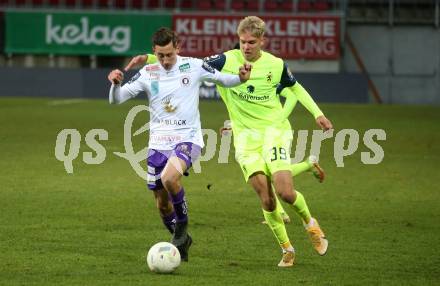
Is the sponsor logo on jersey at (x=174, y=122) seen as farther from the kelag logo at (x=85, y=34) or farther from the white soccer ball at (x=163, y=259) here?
the kelag logo at (x=85, y=34)

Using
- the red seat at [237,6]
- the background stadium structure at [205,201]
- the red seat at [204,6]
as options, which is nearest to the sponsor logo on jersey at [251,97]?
the background stadium structure at [205,201]

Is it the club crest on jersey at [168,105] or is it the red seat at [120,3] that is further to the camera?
the red seat at [120,3]

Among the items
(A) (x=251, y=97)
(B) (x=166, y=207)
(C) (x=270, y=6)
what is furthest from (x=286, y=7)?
(B) (x=166, y=207)

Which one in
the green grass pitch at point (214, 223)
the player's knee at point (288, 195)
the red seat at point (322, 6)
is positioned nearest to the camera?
the green grass pitch at point (214, 223)

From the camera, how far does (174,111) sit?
999cm

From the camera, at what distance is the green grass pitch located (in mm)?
9375

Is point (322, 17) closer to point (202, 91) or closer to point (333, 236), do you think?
point (202, 91)

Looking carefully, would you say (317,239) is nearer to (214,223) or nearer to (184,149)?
(184,149)

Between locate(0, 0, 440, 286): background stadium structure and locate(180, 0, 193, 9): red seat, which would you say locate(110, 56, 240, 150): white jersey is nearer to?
locate(0, 0, 440, 286): background stadium structure

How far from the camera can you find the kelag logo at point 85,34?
41.6 m

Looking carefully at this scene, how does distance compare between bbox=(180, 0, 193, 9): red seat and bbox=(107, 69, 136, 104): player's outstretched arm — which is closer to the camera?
bbox=(107, 69, 136, 104): player's outstretched arm

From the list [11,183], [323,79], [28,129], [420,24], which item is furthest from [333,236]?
[420,24]

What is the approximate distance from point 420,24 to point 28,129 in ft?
68.2

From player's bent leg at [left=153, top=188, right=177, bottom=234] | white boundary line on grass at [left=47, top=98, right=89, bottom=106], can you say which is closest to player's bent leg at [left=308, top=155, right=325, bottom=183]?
player's bent leg at [left=153, top=188, right=177, bottom=234]
